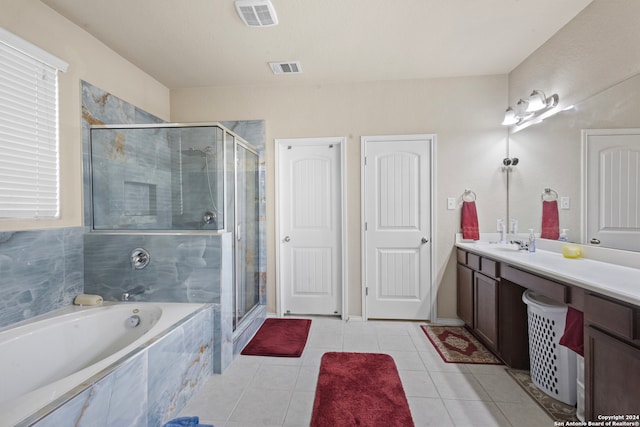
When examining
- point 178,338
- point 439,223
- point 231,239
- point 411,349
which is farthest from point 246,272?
point 439,223

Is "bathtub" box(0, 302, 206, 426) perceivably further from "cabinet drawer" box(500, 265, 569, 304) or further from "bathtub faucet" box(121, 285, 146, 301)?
"cabinet drawer" box(500, 265, 569, 304)

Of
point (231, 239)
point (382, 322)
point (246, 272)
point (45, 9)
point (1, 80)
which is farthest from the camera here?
A: point (382, 322)

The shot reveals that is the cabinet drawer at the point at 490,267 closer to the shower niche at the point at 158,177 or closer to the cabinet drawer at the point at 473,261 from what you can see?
the cabinet drawer at the point at 473,261

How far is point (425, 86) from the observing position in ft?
9.29

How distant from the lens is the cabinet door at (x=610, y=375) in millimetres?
1080

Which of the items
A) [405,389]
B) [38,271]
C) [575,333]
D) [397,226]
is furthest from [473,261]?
[38,271]

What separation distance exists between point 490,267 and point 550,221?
641mm

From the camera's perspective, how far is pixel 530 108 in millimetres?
2334

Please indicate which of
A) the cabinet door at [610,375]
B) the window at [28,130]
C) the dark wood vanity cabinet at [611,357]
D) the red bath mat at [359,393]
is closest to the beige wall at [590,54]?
the dark wood vanity cabinet at [611,357]

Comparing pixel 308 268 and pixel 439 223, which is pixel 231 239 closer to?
pixel 308 268

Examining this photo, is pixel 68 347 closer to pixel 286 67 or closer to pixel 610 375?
pixel 286 67

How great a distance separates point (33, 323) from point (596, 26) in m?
4.01

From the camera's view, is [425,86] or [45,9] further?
[425,86]

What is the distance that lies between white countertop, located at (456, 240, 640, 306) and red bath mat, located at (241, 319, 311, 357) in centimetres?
177
